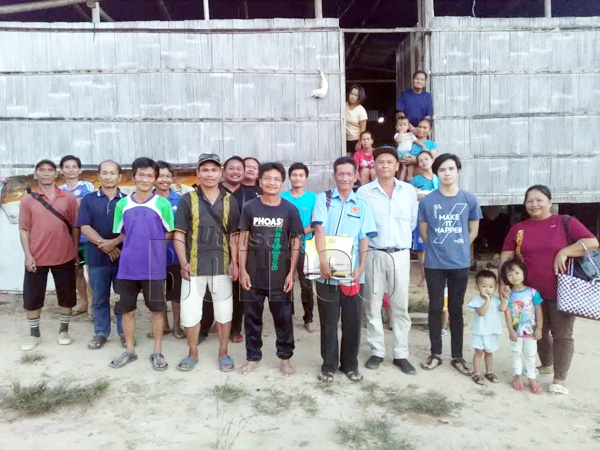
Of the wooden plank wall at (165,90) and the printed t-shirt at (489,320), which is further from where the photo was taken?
the wooden plank wall at (165,90)

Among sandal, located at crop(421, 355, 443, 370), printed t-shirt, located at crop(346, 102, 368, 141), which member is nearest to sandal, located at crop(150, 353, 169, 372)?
sandal, located at crop(421, 355, 443, 370)

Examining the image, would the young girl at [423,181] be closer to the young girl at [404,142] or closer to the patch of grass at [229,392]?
the young girl at [404,142]

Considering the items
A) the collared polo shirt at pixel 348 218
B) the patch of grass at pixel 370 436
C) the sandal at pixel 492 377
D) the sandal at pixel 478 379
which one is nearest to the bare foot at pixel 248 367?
the patch of grass at pixel 370 436

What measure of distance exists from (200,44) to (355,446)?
5.19 meters

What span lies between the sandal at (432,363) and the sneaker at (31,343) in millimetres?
3535

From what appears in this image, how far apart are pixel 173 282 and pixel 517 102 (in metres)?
5.03

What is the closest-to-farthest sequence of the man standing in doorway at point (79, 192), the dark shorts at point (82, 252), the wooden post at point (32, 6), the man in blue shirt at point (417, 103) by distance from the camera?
the man standing in doorway at point (79, 192), the dark shorts at point (82, 252), the wooden post at point (32, 6), the man in blue shirt at point (417, 103)

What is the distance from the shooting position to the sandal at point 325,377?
12.2 ft

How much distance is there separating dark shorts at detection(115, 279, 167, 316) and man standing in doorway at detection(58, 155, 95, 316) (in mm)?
868

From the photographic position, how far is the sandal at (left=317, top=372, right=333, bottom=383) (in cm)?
371

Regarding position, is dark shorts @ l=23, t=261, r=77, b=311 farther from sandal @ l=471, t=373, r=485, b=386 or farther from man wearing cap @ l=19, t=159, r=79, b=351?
sandal @ l=471, t=373, r=485, b=386

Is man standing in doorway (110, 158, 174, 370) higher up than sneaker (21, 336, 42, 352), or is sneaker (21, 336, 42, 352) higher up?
man standing in doorway (110, 158, 174, 370)

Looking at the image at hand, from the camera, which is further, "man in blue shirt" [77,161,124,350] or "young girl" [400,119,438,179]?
"young girl" [400,119,438,179]

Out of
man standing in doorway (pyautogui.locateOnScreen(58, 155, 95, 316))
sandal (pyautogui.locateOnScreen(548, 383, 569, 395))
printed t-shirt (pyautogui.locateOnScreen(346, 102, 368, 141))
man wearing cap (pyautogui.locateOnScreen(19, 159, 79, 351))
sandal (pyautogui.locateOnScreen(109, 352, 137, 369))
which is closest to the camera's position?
sandal (pyautogui.locateOnScreen(548, 383, 569, 395))
